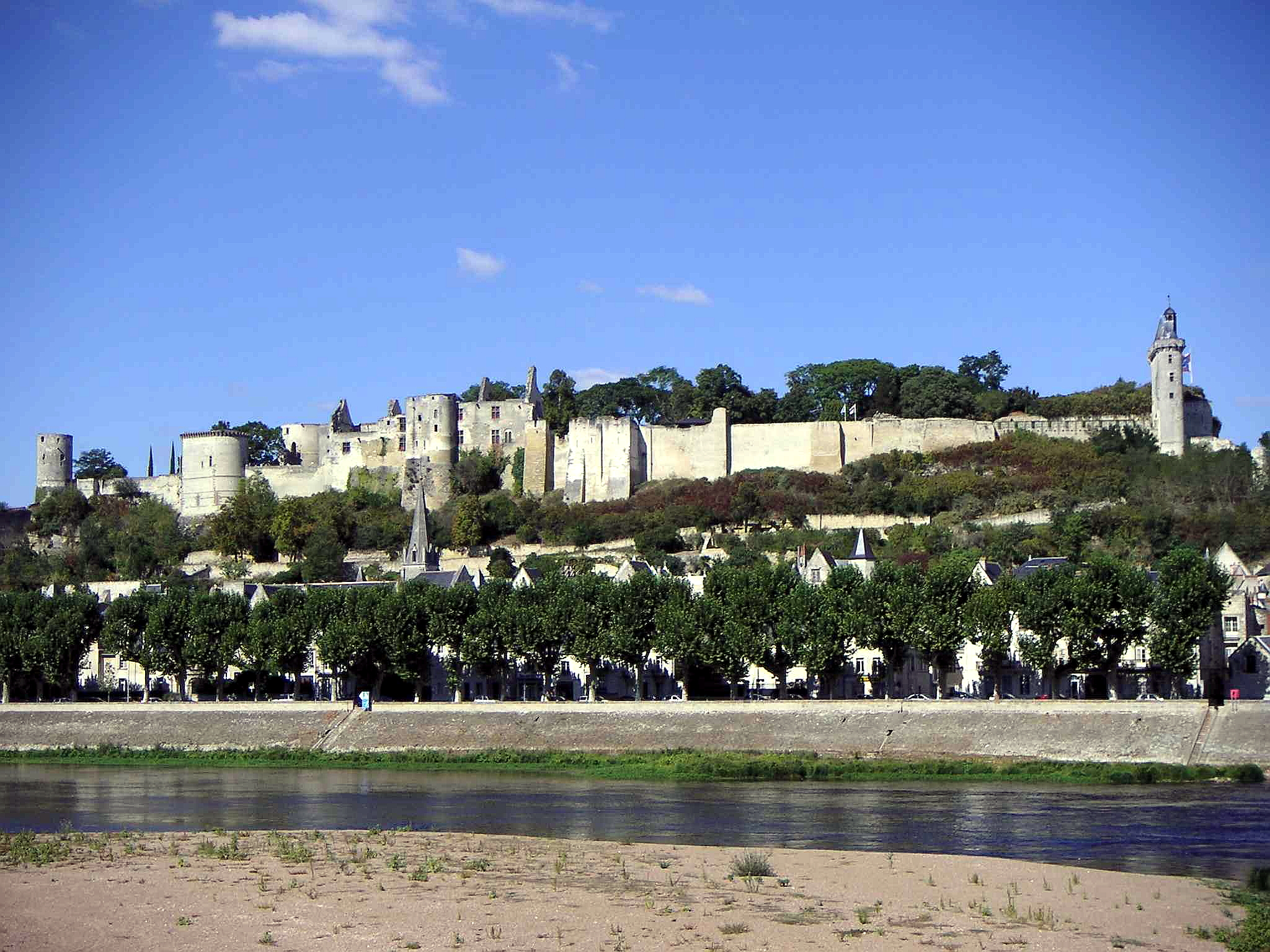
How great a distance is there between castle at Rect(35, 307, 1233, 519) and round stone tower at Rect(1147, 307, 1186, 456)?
2.5 inches

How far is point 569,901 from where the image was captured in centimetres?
2175

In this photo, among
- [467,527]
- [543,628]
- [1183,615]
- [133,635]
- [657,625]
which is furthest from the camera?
[467,527]

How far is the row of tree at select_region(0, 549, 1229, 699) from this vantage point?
1858 inches

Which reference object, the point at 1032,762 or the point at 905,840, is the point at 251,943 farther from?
the point at 1032,762

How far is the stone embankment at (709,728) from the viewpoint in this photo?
39812 millimetres

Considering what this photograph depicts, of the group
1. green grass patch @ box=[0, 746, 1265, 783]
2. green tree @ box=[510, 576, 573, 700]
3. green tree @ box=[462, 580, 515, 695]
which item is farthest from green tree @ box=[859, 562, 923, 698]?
green tree @ box=[462, 580, 515, 695]

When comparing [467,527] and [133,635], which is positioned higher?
[467,527]

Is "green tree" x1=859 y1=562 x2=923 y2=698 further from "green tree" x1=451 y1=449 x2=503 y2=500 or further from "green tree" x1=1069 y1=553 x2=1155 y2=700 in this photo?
"green tree" x1=451 y1=449 x2=503 y2=500

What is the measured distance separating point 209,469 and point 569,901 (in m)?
79.8

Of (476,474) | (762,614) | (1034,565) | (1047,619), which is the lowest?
(1047,619)

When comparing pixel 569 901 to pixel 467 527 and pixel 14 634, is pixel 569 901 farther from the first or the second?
pixel 467 527

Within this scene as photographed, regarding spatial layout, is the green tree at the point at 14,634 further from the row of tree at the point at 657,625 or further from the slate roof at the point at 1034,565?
the slate roof at the point at 1034,565

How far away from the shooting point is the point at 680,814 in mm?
32281

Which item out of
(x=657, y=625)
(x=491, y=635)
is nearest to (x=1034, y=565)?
(x=657, y=625)
